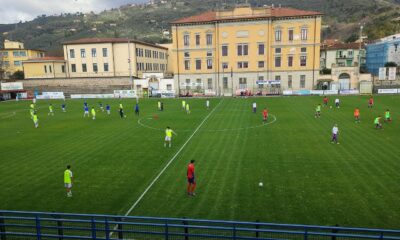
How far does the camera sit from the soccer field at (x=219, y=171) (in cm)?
1377

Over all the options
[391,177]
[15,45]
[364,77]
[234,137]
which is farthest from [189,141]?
[15,45]

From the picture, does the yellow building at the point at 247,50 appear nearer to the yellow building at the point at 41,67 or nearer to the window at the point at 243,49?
the window at the point at 243,49

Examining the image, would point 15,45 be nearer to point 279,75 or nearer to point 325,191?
point 279,75

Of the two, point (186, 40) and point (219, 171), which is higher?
point (186, 40)

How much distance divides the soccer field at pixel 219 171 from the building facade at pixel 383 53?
192ft

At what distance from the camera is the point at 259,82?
69.1 meters

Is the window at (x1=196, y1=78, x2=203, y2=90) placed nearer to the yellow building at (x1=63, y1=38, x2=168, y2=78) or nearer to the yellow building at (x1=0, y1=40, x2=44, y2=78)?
the yellow building at (x1=63, y1=38, x2=168, y2=78)

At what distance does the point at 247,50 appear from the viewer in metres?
70.8

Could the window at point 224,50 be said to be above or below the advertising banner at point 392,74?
above

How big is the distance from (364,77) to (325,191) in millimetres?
61266

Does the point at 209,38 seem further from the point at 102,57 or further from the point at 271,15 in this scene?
the point at 102,57

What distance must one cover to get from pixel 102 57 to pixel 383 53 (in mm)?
75132

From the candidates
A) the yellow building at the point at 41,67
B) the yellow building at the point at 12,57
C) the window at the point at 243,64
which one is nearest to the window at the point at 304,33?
the window at the point at 243,64

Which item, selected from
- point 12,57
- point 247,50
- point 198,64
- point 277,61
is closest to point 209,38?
point 198,64
